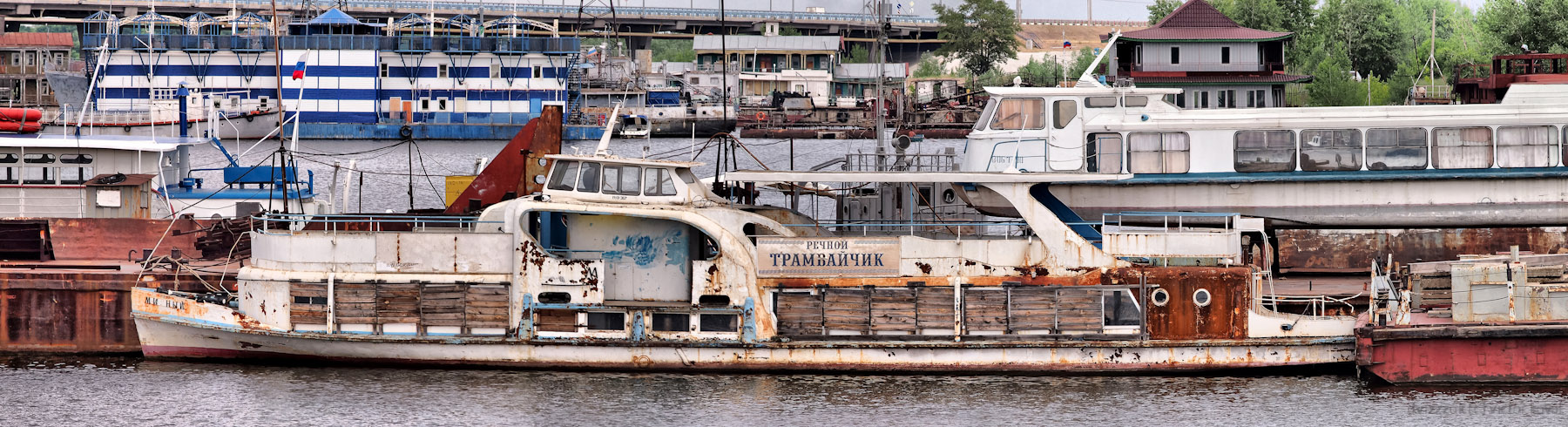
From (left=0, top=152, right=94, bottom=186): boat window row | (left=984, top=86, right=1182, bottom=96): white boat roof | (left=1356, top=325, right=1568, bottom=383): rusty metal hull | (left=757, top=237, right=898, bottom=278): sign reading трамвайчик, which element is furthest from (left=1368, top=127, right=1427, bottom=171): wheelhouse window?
(left=0, top=152, right=94, bottom=186): boat window row

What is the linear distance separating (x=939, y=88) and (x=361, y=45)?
37.3m

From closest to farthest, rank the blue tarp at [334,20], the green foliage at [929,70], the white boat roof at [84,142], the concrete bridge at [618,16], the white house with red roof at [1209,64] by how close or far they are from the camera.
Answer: the white boat roof at [84,142] < the white house with red roof at [1209,64] < the blue tarp at [334,20] < the green foliage at [929,70] < the concrete bridge at [618,16]

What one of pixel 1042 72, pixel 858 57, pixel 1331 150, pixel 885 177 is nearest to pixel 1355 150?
pixel 1331 150

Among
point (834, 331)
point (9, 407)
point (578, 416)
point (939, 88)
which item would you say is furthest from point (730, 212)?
point (939, 88)

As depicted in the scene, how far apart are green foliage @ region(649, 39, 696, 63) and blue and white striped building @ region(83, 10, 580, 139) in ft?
129

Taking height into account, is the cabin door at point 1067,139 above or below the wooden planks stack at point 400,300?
→ above

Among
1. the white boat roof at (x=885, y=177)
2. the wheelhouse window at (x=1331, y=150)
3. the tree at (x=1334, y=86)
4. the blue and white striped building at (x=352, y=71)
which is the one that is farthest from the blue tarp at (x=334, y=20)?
the wheelhouse window at (x=1331, y=150)

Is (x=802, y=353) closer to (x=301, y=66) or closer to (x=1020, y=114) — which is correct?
(x=1020, y=114)

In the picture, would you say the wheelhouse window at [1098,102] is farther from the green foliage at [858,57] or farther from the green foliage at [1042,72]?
the green foliage at [858,57]

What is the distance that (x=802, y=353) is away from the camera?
22.4m

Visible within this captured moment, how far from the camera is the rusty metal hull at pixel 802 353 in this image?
72.3 feet

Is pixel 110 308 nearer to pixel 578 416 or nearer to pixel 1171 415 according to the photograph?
pixel 578 416

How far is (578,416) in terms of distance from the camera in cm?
2062

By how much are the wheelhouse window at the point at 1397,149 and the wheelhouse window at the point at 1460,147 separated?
18cm
